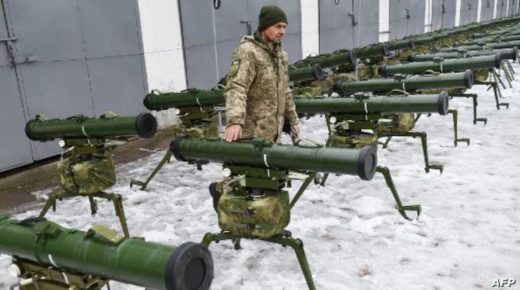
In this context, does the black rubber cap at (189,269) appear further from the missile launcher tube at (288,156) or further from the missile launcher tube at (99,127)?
the missile launcher tube at (99,127)

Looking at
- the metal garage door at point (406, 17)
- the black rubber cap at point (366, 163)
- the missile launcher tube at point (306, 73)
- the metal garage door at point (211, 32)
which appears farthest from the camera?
the metal garage door at point (406, 17)

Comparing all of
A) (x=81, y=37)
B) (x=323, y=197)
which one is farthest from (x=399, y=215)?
(x=81, y=37)

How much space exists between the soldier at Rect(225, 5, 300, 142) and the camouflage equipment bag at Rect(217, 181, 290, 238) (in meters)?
0.45

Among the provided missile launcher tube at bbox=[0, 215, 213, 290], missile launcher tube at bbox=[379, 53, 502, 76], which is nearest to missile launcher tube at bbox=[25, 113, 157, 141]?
missile launcher tube at bbox=[0, 215, 213, 290]

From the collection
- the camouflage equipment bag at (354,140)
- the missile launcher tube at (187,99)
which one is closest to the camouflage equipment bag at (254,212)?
the camouflage equipment bag at (354,140)

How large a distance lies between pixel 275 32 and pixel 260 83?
17.0 inches

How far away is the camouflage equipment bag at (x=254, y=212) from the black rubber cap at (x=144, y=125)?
1.03 meters

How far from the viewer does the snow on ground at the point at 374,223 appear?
3354mm

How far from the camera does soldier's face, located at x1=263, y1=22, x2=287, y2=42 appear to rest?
346cm

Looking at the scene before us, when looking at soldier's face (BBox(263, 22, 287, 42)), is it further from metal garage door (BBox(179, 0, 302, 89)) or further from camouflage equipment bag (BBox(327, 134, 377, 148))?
metal garage door (BBox(179, 0, 302, 89))

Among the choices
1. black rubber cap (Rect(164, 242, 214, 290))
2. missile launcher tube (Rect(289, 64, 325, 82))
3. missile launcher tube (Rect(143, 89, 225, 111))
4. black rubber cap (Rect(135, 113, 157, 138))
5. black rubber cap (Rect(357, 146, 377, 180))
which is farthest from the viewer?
missile launcher tube (Rect(289, 64, 325, 82))

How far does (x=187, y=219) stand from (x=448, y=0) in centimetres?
2479

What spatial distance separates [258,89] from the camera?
12.2 feet

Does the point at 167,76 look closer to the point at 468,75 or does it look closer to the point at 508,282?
the point at 468,75
